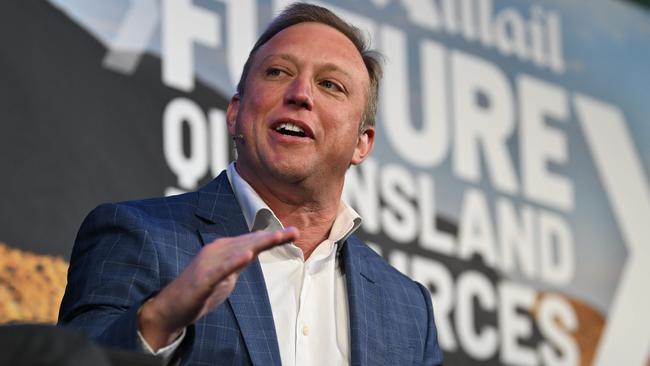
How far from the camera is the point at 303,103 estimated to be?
2.30m

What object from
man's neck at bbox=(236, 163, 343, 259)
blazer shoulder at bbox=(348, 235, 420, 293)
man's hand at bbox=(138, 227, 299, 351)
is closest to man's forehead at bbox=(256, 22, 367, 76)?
man's neck at bbox=(236, 163, 343, 259)

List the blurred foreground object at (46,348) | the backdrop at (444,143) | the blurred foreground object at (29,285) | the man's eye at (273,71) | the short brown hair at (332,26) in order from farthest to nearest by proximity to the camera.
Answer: the backdrop at (444,143), the blurred foreground object at (29,285), the short brown hair at (332,26), the man's eye at (273,71), the blurred foreground object at (46,348)

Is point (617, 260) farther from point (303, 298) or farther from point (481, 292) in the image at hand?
point (303, 298)

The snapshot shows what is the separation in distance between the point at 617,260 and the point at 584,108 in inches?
26.2

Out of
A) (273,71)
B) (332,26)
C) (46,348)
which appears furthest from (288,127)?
(46,348)

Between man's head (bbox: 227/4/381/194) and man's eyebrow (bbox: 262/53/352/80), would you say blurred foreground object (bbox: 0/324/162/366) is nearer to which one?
man's head (bbox: 227/4/381/194)

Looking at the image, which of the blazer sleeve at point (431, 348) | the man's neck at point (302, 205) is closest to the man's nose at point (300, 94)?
the man's neck at point (302, 205)

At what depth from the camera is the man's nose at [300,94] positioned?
230 centimetres

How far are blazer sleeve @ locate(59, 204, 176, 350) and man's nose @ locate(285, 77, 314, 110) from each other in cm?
40

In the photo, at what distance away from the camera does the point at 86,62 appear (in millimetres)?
3367

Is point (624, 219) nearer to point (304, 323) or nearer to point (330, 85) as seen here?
point (330, 85)

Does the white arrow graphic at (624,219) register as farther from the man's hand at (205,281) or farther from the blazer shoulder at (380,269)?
the man's hand at (205,281)

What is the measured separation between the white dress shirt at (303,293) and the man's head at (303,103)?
0.08 meters

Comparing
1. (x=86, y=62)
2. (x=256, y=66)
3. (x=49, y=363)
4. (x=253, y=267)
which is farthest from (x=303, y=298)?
(x=86, y=62)
